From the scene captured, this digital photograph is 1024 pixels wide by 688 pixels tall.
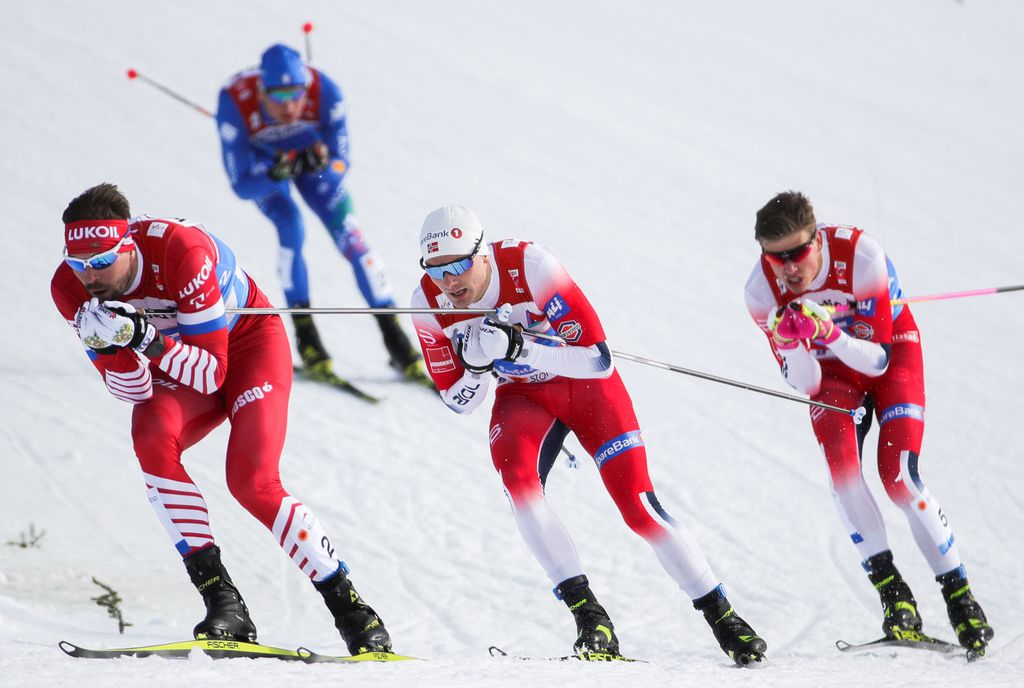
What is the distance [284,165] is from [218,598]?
412cm

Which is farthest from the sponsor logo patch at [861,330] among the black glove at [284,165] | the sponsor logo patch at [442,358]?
the black glove at [284,165]

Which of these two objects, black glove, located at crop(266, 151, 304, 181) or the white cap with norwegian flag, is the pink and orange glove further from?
black glove, located at crop(266, 151, 304, 181)

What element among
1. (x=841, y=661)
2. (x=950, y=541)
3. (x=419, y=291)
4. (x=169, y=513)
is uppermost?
(x=419, y=291)

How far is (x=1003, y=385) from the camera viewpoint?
8.80 meters

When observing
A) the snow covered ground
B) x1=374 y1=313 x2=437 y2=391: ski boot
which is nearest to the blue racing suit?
x1=374 y1=313 x2=437 y2=391: ski boot

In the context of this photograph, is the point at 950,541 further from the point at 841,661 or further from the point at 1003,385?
the point at 1003,385

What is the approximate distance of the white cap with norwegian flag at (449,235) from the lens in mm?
4305

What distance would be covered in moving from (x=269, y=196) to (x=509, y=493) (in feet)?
13.7

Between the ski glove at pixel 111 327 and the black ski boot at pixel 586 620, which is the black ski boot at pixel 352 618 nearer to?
the black ski boot at pixel 586 620

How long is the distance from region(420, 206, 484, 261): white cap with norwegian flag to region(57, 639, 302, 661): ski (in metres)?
1.63

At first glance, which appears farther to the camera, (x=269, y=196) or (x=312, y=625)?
(x=269, y=196)

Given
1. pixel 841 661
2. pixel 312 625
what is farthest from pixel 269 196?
pixel 841 661

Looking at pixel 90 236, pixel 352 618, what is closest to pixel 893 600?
pixel 352 618

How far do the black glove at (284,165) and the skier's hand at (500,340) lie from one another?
3.82 meters
